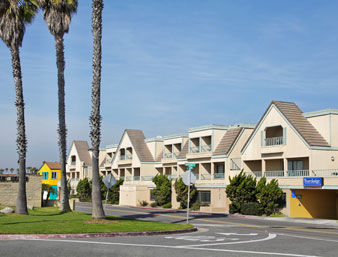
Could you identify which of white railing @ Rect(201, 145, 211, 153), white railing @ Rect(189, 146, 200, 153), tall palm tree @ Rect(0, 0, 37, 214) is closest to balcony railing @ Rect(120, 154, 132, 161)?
white railing @ Rect(189, 146, 200, 153)

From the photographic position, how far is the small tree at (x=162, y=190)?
57.7 metres

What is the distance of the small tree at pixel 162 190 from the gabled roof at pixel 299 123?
16.8 metres

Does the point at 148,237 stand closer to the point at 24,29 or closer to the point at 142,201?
the point at 24,29

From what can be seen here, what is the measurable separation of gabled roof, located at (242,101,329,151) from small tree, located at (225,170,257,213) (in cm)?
618

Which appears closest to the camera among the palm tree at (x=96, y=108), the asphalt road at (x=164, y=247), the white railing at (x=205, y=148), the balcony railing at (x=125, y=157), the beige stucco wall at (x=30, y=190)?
the asphalt road at (x=164, y=247)

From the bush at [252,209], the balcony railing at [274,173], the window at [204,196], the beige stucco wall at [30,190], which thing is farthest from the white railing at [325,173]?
the beige stucco wall at [30,190]

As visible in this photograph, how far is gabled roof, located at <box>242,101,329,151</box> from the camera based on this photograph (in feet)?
135

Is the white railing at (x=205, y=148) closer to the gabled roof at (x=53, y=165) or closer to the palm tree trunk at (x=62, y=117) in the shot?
the palm tree trunk at (x=62, y=117)

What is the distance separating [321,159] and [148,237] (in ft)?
82.7

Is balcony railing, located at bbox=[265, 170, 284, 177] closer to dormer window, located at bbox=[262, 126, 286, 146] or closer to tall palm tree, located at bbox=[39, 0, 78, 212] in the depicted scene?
dormer window, located at bbox=[262, 126, 286, 146]

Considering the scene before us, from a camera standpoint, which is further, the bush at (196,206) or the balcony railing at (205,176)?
the balcony railing at (205,176)

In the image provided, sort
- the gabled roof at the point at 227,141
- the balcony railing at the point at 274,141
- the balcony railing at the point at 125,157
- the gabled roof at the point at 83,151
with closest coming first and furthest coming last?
the balcony railing at the point at 274,141, the gabled roof at the point at 227,141, the balcony railing at the point at 125,157, the gabled roof at the point at 83,151

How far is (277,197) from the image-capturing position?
134 ft

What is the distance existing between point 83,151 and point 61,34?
2369 inches
